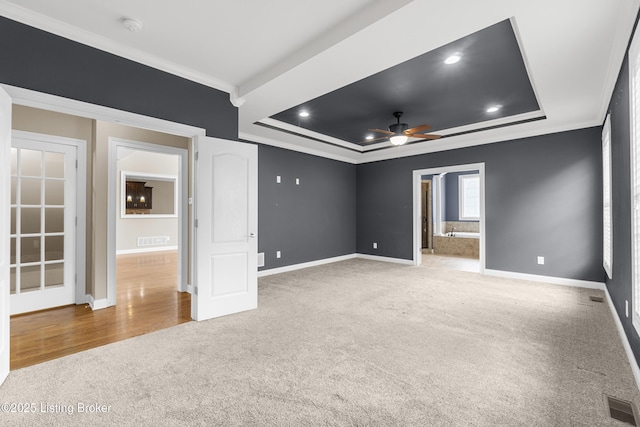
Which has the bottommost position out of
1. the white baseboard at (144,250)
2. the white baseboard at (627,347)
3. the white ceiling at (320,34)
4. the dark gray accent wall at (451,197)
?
the white baseboard at (627,347)

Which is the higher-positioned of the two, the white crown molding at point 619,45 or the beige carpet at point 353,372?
the white crown molding at point 619,45

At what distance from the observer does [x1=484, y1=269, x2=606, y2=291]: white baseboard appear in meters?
4.43

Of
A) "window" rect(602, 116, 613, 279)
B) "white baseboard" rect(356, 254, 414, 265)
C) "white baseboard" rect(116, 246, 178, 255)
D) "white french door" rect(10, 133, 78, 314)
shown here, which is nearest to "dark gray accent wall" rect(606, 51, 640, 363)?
"window" rect(602, 116, 613, 279)

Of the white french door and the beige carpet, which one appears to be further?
the white french door

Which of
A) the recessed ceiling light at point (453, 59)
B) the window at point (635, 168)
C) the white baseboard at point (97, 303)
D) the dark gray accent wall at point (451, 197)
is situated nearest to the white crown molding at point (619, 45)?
the window at point (635, 168)

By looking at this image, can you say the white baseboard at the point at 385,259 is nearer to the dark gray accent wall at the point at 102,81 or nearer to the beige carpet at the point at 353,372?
the beige carpet at the point at 353,372

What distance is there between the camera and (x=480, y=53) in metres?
2.78

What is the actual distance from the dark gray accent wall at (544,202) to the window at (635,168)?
9.60ft

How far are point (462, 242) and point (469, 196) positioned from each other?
191cm

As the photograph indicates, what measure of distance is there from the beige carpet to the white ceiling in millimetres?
2517

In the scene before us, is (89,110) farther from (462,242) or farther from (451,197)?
(451,197)

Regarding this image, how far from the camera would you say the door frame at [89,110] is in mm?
2234

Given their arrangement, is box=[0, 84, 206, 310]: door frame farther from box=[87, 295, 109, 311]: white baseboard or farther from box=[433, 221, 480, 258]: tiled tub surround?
box=[433, 221, 480, 258]: tiled tub surround

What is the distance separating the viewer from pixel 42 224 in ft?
11.6
